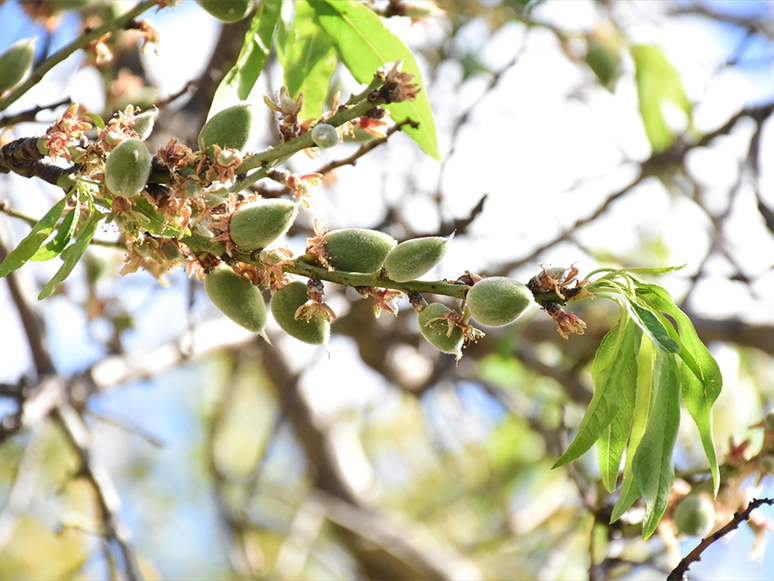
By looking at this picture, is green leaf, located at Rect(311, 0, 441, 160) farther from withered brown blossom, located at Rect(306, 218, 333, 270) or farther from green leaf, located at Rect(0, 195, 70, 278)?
green leaf, located at Rect(0, 195, 70, 278)

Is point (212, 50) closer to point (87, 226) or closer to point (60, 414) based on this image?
point (60, 414)

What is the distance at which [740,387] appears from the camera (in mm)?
3346

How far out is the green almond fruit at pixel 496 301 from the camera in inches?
38.9

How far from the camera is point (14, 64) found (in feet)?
5.17

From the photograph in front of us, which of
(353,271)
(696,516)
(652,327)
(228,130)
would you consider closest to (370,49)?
(228,130)

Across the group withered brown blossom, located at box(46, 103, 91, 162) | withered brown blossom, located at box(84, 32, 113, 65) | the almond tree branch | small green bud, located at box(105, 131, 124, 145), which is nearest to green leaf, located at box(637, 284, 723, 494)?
small green bud, located at box(105, 131, 124, 145)

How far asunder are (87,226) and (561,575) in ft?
10.5

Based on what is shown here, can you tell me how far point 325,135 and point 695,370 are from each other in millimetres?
770

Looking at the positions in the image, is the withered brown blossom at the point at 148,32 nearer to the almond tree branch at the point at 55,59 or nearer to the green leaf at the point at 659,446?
the almond tree branch at the point at 55,59

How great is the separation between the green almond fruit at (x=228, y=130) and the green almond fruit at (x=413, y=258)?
32 cm

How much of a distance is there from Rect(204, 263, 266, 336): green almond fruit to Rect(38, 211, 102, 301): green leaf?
0.67ft

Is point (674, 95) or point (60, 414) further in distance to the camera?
point (674, 95)

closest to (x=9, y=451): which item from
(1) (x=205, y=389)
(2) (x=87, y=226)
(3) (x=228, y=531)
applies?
(1) (x=205, y=389)

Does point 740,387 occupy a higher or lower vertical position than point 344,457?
higher
